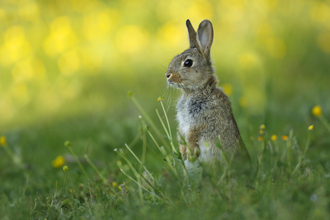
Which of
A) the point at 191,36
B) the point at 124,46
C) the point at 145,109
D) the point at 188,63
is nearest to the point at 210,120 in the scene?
the point at 188,63

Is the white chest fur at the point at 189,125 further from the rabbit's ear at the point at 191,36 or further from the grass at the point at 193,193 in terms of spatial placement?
the rabbit's ear at the point at 191,36

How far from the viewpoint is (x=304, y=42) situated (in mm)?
8781

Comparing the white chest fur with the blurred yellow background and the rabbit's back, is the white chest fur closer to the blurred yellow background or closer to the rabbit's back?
the rabbit's back

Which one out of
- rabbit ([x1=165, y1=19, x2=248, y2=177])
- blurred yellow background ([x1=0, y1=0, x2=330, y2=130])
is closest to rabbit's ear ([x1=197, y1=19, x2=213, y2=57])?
rabbit ([x1=165, y1=19, x2=248, y2=177])

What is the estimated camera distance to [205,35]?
388 cm

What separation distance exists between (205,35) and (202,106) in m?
0.83

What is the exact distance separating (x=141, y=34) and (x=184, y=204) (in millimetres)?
7376

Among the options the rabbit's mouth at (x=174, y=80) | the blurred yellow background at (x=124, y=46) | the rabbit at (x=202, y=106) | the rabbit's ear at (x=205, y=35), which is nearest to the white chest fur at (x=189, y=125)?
the rabbit at (x=202, y=106)

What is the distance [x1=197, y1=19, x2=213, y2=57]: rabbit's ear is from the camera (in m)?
3.80

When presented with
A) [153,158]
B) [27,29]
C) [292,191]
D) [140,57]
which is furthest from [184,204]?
[27,29]

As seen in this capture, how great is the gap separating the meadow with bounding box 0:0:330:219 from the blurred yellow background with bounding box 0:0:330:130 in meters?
0.03

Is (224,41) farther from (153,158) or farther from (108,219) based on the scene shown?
(108,219)

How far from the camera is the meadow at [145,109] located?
2.78m

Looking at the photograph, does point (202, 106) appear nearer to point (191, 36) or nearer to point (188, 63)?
point (188, 63)
